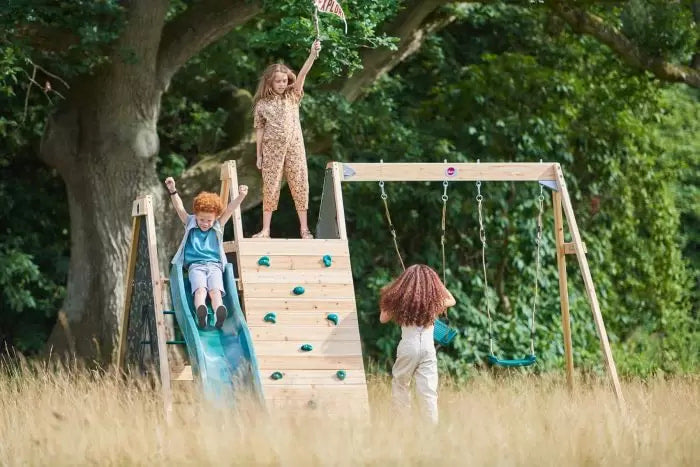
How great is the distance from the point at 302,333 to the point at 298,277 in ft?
1.57

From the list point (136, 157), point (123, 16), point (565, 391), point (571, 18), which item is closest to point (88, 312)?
point (136, 157)

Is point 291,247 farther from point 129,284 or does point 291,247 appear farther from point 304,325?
point 129,284

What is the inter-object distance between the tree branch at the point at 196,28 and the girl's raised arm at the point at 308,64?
1.65m

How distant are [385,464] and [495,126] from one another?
25.5ft

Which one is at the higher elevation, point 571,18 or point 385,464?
point 571,18

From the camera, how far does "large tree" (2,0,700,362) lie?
1073 cm

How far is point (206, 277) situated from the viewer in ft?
28.8

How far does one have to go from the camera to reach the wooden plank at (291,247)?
9.21 m

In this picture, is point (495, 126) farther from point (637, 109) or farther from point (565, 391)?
point (565, 391)

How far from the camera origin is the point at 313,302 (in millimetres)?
9109

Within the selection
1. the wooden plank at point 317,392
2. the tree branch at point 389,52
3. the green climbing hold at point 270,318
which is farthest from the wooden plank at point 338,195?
the tree branch at point 389,52

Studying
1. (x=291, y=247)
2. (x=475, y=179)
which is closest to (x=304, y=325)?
(x=291, y=247)

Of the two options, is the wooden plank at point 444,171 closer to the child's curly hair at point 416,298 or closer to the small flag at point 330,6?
the small flag at point 330,6

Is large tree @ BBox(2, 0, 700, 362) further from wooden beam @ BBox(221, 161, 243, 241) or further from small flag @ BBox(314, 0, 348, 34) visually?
wooden beam @ BBox(221, 161, 243, 241)
